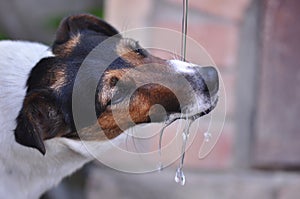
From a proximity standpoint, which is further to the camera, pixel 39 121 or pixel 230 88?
pixel 230 88

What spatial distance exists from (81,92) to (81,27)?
0.18 metres

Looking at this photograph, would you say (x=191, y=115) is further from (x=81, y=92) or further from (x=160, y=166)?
(x=160, y=166)

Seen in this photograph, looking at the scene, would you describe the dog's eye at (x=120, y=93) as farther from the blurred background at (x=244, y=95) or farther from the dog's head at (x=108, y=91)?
the blurred background at (x=244, y=95)

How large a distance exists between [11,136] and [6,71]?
0.37ft

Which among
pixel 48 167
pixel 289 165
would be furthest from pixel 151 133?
pixel 289 165

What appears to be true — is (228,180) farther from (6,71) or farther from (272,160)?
(6,71)

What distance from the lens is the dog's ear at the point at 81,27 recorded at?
1.60 meters

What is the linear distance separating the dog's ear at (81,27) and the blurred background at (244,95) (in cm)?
39

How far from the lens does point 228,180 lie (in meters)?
2.11

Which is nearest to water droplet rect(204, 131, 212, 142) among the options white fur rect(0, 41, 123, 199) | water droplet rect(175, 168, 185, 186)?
water droplet rect(175, 168, 185, 186)

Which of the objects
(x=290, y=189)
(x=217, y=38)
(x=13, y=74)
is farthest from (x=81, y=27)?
(x=290, y=189)

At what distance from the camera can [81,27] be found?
162cm

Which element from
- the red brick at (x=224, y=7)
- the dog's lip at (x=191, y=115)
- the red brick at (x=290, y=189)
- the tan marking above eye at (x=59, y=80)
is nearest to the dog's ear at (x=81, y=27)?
the tan marking above eye at (x=59, y=80)

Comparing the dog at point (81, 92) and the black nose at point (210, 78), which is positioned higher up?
the black nose at point (210, 78)
